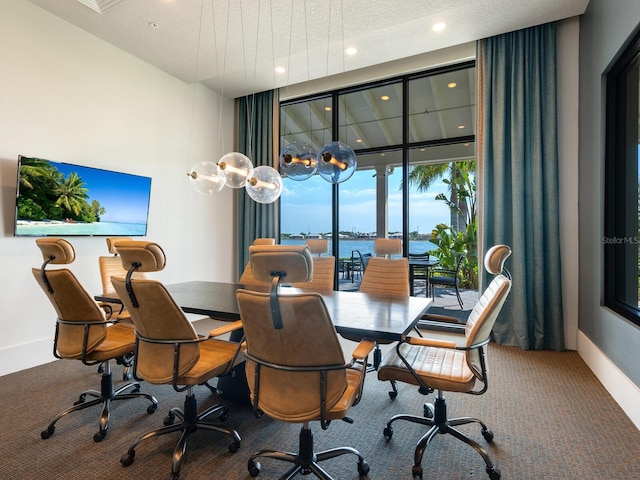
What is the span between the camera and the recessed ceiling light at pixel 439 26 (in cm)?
375

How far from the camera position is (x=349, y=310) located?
2277 millimetres

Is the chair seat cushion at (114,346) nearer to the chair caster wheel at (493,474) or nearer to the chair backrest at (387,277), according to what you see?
the chair backrest at (387,277)

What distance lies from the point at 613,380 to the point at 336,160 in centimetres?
271

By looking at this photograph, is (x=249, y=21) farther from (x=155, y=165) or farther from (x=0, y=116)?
(x=0, y=116)

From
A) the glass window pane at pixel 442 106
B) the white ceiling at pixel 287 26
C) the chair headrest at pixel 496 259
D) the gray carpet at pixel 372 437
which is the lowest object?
the gray carpet at pixel 372 437

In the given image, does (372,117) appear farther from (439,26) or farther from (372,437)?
(372,437)

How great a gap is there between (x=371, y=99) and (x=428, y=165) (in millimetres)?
1329

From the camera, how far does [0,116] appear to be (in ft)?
10.3

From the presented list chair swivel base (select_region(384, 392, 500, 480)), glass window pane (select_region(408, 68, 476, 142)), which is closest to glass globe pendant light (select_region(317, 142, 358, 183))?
chair swivel base (select_region(384, 392, 500, 480))

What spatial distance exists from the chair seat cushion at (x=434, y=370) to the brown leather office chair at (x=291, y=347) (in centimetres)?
43

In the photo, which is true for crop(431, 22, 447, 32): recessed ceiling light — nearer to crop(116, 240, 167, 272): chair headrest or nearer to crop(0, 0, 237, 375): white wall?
crop(0, 0, 237, 375): white wall

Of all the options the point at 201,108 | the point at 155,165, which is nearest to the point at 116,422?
the point at 155,165

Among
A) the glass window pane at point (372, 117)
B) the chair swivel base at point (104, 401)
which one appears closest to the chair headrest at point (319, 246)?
the glass window pane at point (372, 117)

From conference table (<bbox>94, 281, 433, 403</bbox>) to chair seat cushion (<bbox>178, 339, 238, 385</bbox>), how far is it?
0.20m
